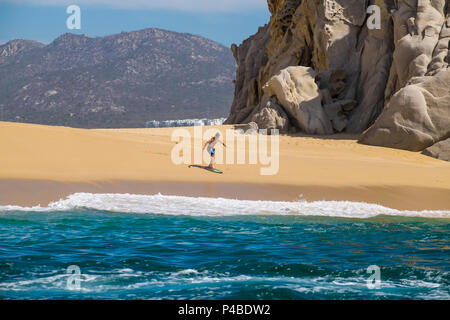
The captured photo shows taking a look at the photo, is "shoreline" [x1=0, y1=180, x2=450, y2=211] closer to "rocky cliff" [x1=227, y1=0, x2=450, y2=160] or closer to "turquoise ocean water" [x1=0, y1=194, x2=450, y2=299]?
"turquoise ocean water" [x1=0, y1=194, x2=450, y2=299]

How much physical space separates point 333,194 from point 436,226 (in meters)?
2.63

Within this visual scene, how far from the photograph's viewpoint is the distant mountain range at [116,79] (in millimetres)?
88000

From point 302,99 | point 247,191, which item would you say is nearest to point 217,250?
point 247,191

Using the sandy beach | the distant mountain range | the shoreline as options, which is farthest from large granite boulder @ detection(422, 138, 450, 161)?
the distant mountain range

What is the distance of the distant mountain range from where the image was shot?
8800 cm

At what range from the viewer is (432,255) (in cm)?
669

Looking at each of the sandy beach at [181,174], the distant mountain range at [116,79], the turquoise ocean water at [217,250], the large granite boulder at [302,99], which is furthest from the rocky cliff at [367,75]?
the distant mountain range at [116,79]

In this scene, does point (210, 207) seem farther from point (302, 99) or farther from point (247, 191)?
point (302, 99)

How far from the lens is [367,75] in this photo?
21781 mm

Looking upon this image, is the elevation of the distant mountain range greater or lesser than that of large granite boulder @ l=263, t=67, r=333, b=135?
greater

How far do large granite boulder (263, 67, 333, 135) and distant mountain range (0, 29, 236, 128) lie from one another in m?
59.8

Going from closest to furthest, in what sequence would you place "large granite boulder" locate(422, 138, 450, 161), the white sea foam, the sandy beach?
the white sea foam → the sandy beach → "large granite boulder" locate(422, 138, 450, 161)

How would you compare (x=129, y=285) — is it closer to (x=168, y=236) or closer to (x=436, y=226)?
(x=168, y=236)

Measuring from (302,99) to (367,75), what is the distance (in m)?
3.05
